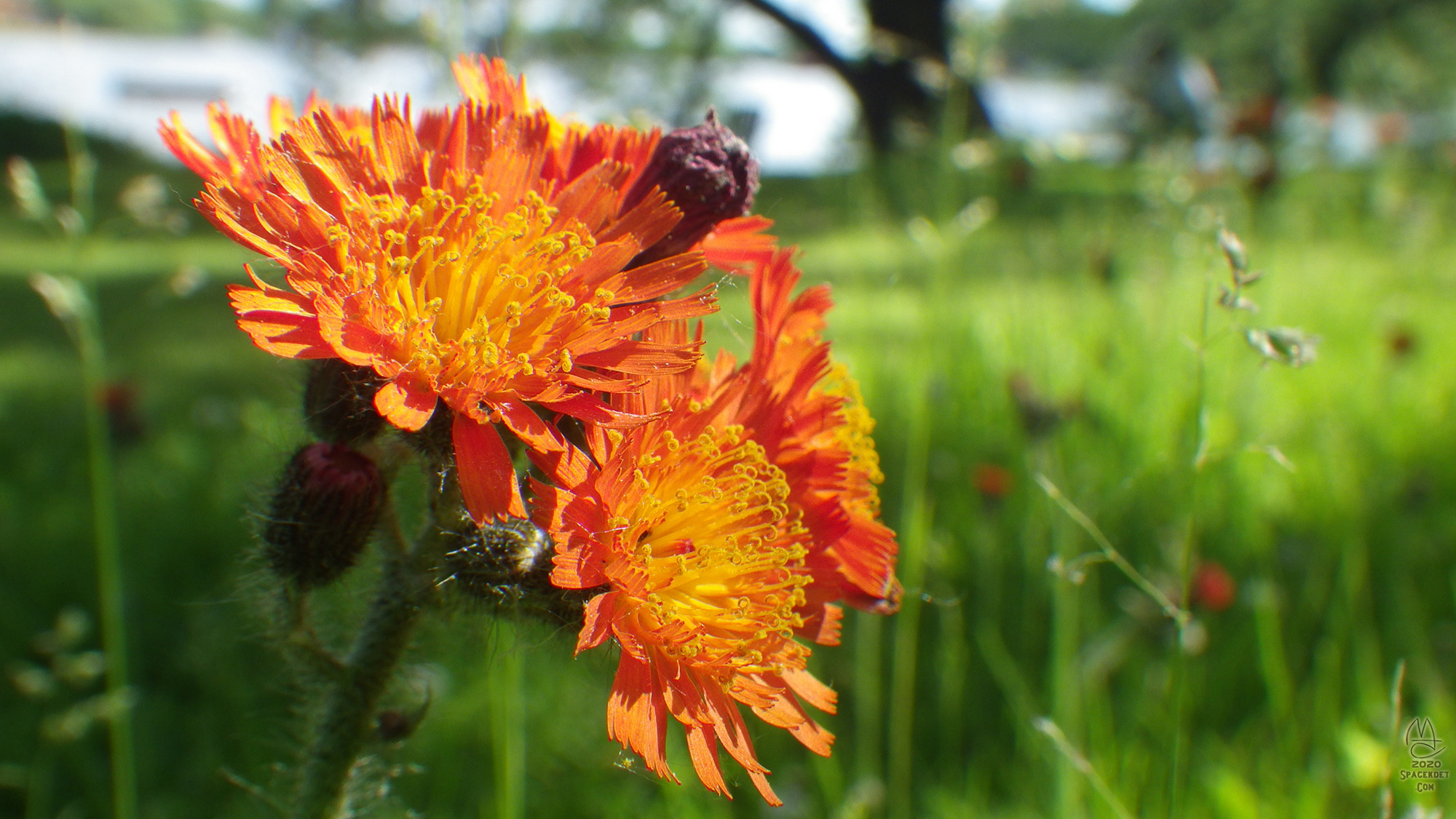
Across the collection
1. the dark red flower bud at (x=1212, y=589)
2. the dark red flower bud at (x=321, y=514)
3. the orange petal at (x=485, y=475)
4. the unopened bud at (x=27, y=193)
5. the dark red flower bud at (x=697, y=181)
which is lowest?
the dark red flower bud at (x=1212, y=589)

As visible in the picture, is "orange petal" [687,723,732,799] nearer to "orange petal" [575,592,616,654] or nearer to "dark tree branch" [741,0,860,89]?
"orange petal" [575,592,616,654]

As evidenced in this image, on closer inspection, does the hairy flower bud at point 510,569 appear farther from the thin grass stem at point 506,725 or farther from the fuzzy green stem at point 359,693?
the thin grass stem at point 506,725

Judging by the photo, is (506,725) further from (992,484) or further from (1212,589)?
(1212,589)

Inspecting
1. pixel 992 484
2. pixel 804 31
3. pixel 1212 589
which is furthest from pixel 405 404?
pixel 804 31

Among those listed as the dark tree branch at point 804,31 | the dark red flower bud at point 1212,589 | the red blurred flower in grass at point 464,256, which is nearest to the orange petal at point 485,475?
the red blurred flower in grass at point 464,256

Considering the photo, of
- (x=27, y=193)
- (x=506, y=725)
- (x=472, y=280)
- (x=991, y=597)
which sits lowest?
(x=991, y=597)

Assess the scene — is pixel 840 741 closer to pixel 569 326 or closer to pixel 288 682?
pixel 288 682
